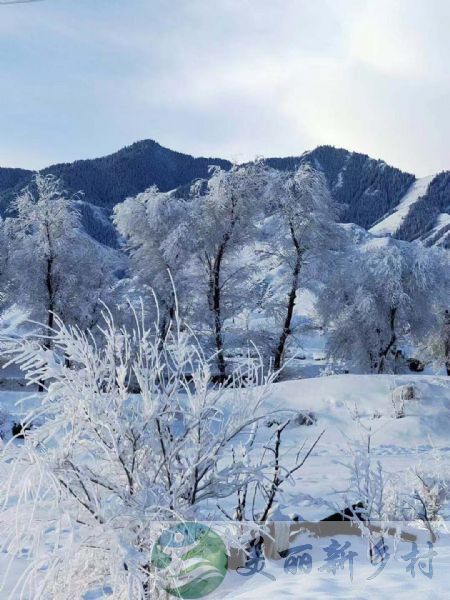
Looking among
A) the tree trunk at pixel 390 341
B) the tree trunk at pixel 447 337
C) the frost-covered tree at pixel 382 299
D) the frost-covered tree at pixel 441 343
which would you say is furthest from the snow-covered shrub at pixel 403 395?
the tree trunk at pixel 447 337

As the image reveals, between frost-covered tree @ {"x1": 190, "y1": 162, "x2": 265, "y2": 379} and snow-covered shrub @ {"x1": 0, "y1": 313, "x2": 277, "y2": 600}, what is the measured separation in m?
16.5

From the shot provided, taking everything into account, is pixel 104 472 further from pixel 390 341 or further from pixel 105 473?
pixel 390 341

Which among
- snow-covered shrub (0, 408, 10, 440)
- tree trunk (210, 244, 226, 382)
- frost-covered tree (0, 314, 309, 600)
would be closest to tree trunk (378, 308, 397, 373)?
tree trunk (210, 244, 226, 382)

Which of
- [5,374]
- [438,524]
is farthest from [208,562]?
[5,374]

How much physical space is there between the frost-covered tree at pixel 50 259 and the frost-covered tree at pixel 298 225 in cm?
728

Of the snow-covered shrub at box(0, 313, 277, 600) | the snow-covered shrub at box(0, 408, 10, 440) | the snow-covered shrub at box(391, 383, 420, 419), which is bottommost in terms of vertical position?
the snow-covered shrub at box(0, 408, 10, 440)

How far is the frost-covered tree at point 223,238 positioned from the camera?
2155 cm

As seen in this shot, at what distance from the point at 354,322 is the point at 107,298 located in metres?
10.1

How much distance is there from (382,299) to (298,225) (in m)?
4.59

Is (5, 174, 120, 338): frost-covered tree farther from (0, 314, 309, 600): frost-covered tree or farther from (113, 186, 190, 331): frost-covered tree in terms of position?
(0, 314, 309, 600): frost-covered tree

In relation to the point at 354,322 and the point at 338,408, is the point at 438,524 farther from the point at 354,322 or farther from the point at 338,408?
Result: the point at 354,322

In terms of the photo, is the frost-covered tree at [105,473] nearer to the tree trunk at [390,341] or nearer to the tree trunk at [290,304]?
the tree trunk at [290,304]

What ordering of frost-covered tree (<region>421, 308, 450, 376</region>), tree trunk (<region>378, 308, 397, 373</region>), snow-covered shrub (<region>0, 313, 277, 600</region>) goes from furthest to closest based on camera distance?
1. frost-covered tree (<region>421, 308, 450, 376</region>)
2. tree trunk (<region>378, 308, 397, 373</region>)
3. snow-covered shrub (<region>0, 313, 277, 600</region>)

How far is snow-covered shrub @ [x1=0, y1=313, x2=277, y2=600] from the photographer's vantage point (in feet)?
11.9
